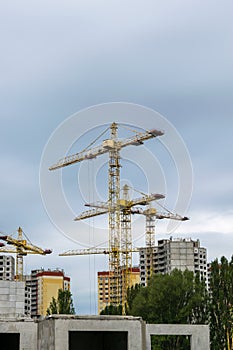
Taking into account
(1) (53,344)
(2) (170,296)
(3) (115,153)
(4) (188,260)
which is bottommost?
(1) (53,344)

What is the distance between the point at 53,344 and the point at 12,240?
96.7 meters

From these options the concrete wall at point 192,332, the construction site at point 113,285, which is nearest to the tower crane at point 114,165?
the construction site at point 113,285

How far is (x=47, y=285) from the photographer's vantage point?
179 meters

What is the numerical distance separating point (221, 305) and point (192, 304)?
9.43ft

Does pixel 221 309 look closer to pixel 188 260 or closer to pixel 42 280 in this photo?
pixel 188 260

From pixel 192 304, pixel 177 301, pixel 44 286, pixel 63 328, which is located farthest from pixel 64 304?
pixel 44 286

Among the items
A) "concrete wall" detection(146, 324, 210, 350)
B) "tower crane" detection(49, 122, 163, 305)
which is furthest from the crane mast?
"concrete wall" detection(146, 324, 210, 350)

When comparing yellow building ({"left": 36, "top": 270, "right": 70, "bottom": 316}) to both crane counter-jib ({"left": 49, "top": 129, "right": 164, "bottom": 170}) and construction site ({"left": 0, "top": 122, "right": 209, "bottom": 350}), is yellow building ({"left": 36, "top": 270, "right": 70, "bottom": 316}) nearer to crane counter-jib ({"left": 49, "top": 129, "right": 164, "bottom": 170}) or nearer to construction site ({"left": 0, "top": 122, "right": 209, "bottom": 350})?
construction site ({"left": 0, "top": 122, "right": 209, "bottom": 350})

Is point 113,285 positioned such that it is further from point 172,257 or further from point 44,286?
point 44,286

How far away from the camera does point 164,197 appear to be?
104562 mm

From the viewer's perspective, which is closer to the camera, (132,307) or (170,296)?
(170,296)

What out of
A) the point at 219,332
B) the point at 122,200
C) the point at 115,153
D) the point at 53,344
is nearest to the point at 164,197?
the point at 122,200

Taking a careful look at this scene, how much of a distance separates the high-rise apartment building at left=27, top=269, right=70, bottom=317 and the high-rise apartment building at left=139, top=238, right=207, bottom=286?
1338 inches

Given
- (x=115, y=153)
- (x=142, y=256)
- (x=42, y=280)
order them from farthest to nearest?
(x=42, y=280), (x=142, y=256), (x=115, y=153)
